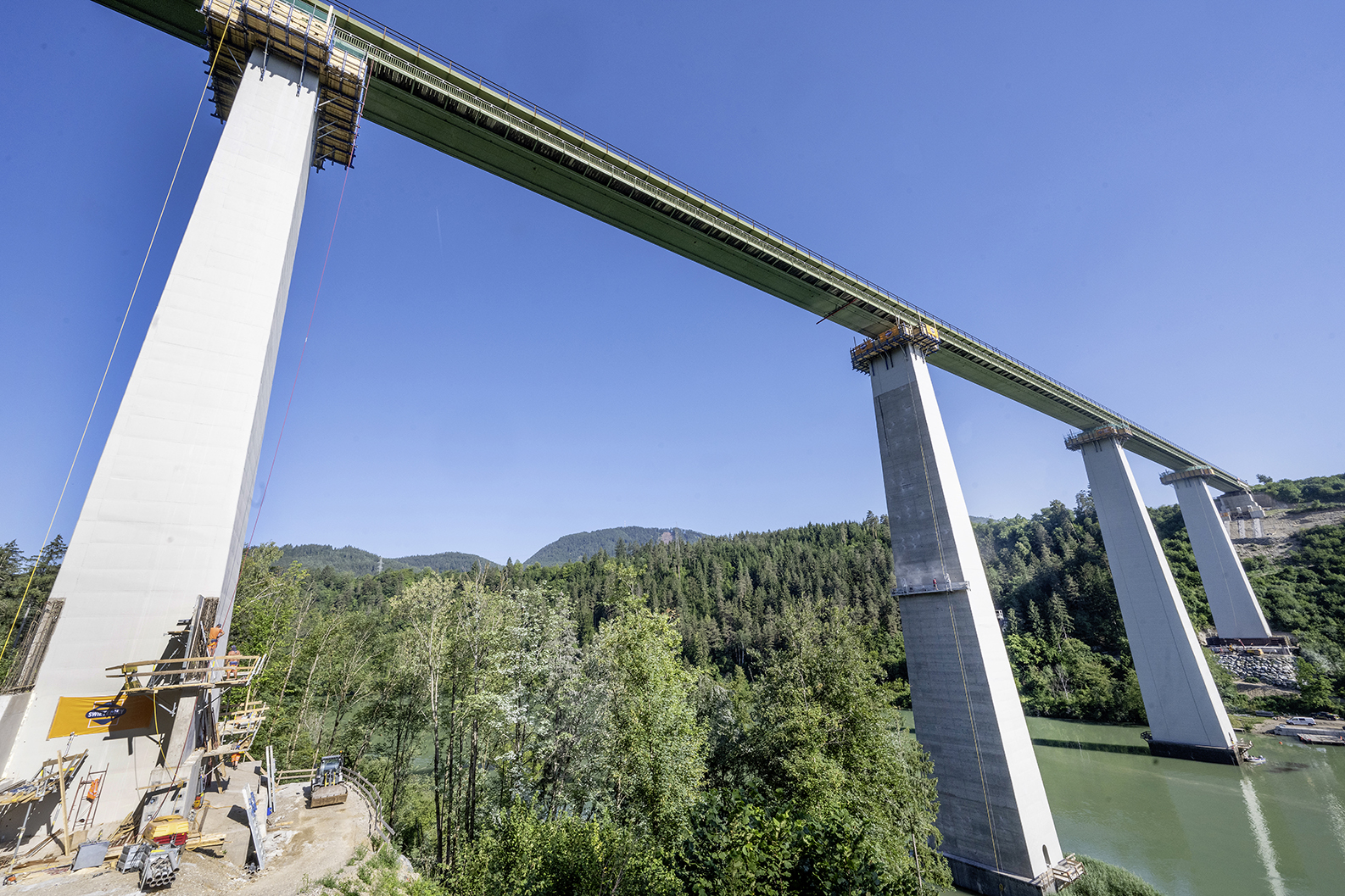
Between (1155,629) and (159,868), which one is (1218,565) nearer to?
(1155,629)

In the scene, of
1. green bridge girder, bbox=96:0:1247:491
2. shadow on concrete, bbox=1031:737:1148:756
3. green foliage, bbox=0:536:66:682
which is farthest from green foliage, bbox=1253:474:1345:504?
green foliage, bbox=0:536:66:682

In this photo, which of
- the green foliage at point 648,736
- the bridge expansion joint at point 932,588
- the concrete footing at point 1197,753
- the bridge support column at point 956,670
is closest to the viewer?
the green foliage at point 648,736

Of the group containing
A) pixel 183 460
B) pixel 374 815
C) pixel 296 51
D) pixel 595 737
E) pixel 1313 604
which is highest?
pixel 296 51

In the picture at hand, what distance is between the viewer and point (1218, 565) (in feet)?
125

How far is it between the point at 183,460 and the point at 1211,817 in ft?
116

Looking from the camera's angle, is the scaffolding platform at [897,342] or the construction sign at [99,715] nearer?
the construction sign at [99,715]

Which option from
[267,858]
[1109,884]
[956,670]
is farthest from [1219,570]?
[267,858]

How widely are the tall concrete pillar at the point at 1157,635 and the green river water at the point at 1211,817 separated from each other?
134 cm

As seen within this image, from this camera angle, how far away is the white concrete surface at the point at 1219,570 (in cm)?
3719

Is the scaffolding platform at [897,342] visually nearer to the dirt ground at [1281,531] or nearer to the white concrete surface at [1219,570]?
the white concrete surface at [1219,570]

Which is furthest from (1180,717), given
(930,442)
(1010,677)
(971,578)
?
(930,442)

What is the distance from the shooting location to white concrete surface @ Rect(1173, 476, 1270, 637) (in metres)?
37.2

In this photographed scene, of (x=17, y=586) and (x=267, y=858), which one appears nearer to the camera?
(x=267, y=858)

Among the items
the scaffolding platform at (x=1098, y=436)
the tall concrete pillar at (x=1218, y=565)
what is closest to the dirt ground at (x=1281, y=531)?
the tall concrete pillar at (x=1218, y=565)
